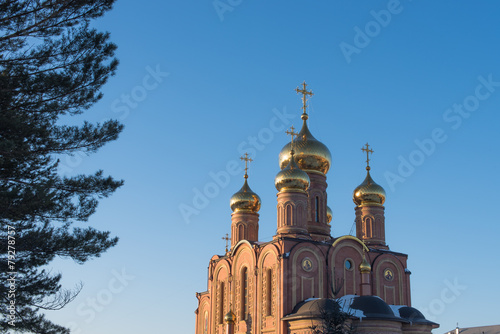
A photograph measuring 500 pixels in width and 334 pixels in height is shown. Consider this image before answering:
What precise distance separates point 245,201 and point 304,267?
6.33 meters

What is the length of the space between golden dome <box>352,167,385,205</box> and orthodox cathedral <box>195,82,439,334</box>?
0.14 feet

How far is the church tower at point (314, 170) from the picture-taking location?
84.9 feet

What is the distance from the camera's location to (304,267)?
22734 mm

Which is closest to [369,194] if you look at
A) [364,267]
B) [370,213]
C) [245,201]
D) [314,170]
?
[370,213]

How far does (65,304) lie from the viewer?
10.9 metres

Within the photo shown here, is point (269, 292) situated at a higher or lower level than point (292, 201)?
lower

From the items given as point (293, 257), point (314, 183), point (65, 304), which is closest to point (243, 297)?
point (293, 257)

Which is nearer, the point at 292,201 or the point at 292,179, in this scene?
the point at 292,201

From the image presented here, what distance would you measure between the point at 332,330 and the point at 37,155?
8.46 metres

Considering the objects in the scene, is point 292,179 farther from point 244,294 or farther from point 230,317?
point 230,317

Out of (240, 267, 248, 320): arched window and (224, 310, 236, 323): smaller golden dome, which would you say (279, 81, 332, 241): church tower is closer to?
(240, 267, 248, 320): arched window

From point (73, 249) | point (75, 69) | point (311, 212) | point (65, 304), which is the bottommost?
point (65, 304)

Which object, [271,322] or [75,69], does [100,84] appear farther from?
[271,322]

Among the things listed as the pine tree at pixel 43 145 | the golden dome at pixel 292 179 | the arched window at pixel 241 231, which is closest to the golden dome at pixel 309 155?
the golden dome at pixel 292 179
